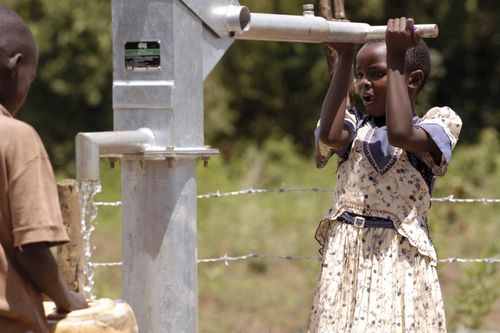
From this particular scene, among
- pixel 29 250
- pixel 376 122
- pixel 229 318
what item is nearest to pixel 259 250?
pixel 229 318

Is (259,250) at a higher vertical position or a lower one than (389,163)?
lower

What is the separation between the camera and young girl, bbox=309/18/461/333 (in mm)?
3428

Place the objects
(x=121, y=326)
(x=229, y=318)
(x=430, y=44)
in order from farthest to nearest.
→ (x=430, y=44), (x=229, y=318), (x=121, y=326)

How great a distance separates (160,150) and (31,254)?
26.0 inches

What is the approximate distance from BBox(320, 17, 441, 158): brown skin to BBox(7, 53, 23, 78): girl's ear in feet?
4.16

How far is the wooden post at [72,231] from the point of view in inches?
110

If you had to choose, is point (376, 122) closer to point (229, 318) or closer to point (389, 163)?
point (389, 163)

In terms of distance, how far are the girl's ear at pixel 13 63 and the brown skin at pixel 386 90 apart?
1.27 metres

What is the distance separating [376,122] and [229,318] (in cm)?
440

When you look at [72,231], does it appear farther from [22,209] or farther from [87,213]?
[22,209]

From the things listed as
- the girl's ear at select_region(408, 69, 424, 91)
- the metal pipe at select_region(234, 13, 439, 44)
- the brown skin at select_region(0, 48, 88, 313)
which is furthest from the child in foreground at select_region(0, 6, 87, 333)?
the girl's ear at select_region(408, 69, 424, 91)

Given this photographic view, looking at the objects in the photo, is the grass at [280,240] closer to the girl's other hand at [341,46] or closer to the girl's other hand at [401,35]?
the girl's other hand at [341,46]

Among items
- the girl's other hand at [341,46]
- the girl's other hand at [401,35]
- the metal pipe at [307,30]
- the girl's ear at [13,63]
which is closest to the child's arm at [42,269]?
the girl's ear at [13,63]

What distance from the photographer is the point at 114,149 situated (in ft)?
9.21
